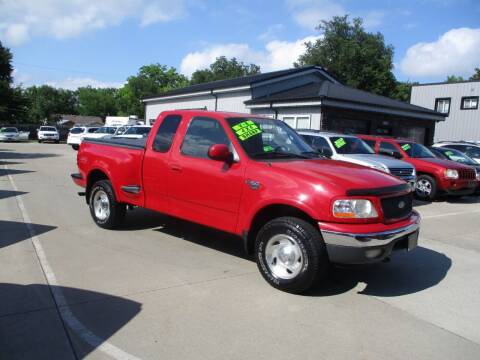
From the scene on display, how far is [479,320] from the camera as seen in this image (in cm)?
411

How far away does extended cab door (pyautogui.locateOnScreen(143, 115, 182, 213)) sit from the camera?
5.81 metres

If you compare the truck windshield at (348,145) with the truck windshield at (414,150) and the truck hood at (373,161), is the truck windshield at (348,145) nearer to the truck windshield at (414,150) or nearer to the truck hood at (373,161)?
the truck hood at (373,161)

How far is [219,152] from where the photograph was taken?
189 inches

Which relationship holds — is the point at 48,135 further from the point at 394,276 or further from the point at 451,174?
the point at 394,276

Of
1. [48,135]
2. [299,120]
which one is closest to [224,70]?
[48,135]

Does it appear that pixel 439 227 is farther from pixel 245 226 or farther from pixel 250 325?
pixel 250 325

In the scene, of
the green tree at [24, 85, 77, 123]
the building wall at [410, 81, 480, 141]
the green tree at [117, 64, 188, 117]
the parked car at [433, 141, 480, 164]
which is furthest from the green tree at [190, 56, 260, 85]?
the parked car at [433, 141, 480, 164]

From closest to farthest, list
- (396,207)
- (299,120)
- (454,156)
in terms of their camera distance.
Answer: (396,207), (454,156), (299,120)

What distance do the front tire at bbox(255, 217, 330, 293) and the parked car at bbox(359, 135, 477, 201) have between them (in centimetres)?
843

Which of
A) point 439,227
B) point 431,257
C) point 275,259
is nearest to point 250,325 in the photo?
point 275,259

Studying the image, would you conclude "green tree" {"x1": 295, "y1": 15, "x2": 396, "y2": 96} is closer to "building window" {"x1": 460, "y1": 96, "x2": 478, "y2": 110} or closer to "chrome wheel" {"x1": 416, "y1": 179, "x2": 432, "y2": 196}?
"building window" {"x1": 460, "y1": 96, "x2": 478, "y2": 110}

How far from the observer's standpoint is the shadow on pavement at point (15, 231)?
19.8 feet

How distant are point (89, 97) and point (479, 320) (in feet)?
384

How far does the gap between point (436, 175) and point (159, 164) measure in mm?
8577
